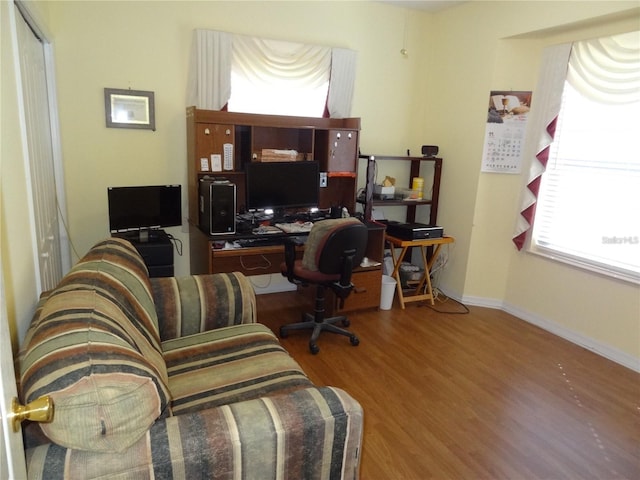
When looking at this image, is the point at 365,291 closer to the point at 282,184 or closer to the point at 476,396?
the point at 282,184

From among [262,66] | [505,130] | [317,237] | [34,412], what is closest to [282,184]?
[317,237]

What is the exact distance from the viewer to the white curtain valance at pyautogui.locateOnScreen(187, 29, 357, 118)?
11.1 feet

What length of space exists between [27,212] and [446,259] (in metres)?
3.49

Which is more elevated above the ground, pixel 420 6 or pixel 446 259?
pixel 420 6

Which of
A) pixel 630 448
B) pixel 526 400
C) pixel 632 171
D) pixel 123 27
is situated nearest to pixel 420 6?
pixel 632 171

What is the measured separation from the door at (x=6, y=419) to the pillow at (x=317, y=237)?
84.0 inches

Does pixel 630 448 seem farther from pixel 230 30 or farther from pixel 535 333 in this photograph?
pixel 230 30

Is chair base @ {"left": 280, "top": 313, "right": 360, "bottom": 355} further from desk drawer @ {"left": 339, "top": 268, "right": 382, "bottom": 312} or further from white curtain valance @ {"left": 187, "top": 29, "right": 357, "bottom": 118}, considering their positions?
white curtain valance @ {"left": 187, "top": 29, "right": 357, "bottom": 118}

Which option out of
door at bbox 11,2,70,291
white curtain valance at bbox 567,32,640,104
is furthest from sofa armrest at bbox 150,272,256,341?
white curtain valance at bbox 567,32,640,104

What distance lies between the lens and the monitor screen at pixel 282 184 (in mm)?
3449

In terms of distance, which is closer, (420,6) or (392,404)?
(392,404)

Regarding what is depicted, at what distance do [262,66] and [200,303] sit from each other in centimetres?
229

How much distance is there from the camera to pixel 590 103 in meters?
3.21

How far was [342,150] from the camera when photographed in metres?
3.76
